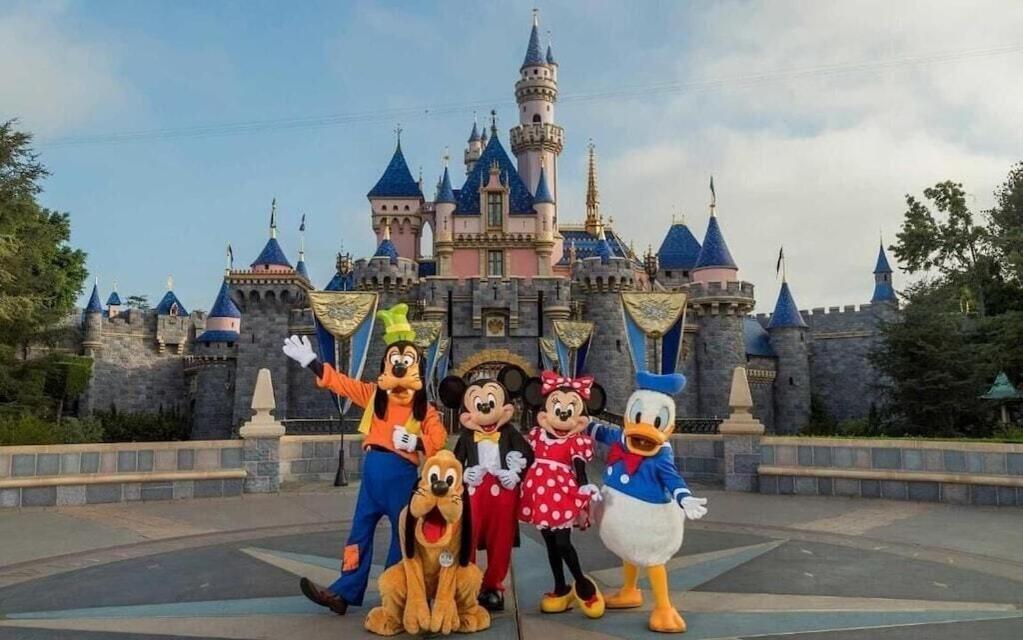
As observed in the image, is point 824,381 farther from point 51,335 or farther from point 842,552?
point 51,335

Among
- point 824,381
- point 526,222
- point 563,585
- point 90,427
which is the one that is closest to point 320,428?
point 90,427

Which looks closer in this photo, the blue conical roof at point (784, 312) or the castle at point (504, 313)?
the castle at point (504, 313)

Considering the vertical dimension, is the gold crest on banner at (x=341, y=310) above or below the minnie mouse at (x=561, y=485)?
above

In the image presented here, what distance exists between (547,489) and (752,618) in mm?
1727

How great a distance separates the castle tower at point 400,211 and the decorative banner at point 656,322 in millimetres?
26739

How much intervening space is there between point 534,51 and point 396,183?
1130cm

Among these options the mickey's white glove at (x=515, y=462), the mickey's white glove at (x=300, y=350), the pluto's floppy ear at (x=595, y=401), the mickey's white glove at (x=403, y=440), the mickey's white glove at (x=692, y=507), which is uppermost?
the mickey's white glove at (x=300, y=350)

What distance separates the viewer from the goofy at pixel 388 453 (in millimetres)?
5246

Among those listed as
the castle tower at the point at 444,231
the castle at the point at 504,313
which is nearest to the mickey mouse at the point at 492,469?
the castle at the point at 504,313

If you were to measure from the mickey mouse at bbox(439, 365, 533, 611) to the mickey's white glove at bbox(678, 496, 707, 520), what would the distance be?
1185 millimetres

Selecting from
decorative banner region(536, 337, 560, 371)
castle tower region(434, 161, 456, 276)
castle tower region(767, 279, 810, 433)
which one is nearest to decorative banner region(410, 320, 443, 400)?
decorative banner region(536, 337, 560, 371)

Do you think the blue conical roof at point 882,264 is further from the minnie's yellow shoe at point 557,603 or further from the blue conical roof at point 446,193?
the minnie's yellow shoe at point 557,603

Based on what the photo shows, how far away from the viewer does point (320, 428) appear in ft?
69.8

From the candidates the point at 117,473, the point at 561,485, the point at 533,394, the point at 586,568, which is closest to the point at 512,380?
the point at 533,394
